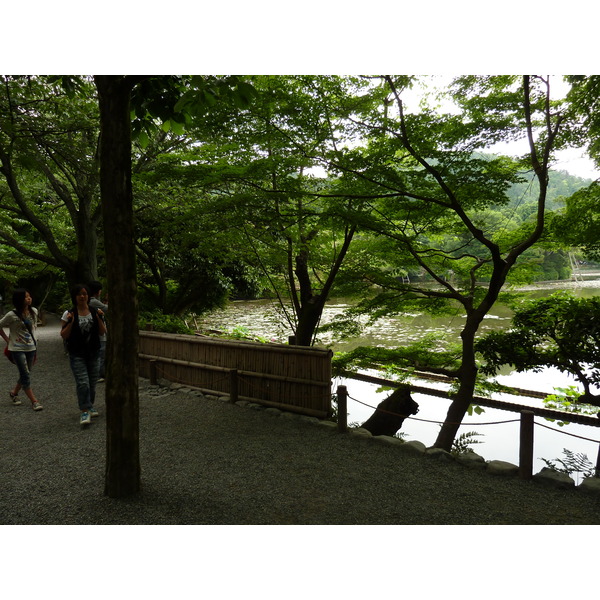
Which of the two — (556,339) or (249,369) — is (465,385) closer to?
(556,339)

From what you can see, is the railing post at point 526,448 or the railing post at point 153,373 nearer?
the railing post at point 526,448

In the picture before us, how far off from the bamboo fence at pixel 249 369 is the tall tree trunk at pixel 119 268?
265 centimetres

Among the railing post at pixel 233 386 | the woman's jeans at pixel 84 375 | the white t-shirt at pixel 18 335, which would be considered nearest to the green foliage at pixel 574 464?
the railing post at pixel 233 386

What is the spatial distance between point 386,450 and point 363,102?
435 cm

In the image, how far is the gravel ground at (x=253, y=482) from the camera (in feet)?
9.90

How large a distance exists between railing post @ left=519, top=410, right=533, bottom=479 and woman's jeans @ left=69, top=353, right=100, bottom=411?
16.6ft

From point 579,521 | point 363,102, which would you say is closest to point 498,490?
point 579,521

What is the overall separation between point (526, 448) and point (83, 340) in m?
5.12

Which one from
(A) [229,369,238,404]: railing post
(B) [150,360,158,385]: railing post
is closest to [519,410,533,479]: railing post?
(A) [229,369,238,404]: railing post

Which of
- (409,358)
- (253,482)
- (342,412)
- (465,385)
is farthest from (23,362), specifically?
(465,385)

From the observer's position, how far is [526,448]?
370 centimetres

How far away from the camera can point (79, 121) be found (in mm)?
6383

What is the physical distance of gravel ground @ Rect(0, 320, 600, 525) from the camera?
3018 millimetres

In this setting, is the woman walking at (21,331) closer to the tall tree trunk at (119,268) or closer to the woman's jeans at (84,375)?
the woman's jeans at (84,375)
